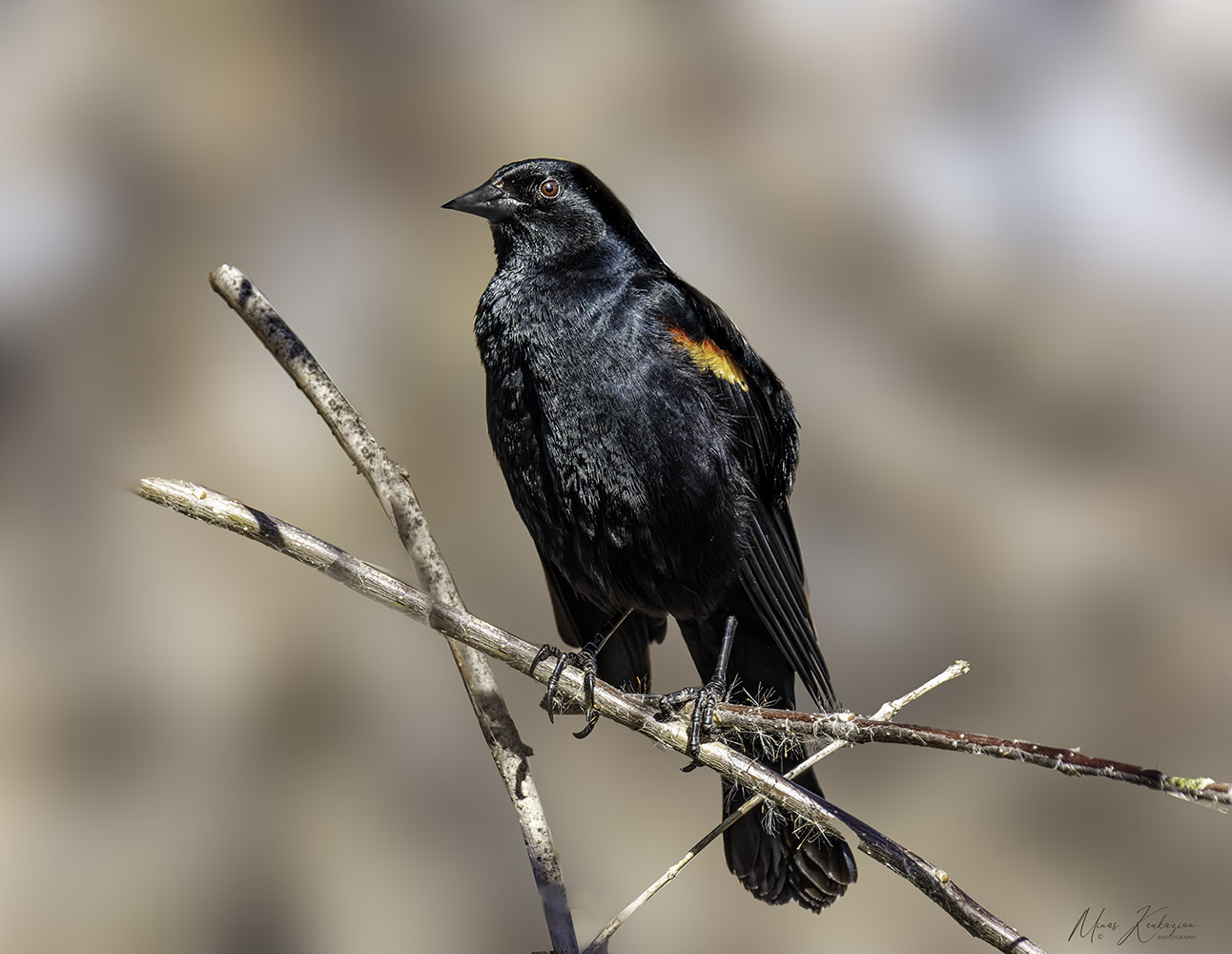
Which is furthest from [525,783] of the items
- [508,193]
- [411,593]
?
[508,193]

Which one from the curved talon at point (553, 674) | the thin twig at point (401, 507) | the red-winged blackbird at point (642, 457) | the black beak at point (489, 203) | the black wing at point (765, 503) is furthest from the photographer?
the black beak at point (489, 203)

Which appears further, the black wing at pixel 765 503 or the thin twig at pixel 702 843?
the black wing at pixel 765 503

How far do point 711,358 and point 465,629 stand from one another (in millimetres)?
979

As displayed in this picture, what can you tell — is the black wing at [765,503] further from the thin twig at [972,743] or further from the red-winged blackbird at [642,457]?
the thin twig at [972,743]

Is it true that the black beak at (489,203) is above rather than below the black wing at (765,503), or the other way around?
above

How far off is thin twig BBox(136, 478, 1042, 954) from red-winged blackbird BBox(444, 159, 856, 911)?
0.30 meters

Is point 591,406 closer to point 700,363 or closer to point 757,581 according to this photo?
point 700,363

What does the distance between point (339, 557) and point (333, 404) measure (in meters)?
0.35

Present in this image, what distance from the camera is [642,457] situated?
83.1 inches

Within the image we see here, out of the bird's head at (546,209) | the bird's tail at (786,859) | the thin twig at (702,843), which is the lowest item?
the bird's tail at (786,859)

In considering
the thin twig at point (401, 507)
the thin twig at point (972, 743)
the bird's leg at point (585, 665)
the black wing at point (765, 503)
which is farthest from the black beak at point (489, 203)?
the thin twig at point (972, 743)

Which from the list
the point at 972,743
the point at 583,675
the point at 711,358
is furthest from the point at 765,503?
the point at 972,743

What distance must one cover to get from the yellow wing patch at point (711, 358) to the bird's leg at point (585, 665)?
65 centimetres

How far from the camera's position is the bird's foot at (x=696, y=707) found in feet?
5.98
